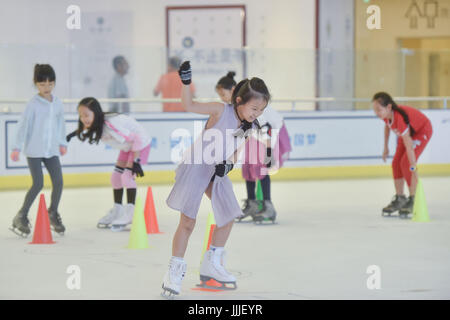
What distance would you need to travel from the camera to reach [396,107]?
25.2 ft

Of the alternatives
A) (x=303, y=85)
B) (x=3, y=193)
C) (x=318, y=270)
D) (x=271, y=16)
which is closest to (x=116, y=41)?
(x=271, y=16)

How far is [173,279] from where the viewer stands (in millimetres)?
4422

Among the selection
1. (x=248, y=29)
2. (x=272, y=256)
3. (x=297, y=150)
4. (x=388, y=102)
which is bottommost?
(x=272, y=256)

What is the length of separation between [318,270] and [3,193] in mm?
5347

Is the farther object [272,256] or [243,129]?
[272,256]

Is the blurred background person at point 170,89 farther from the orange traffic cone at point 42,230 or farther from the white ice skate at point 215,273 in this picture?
the white ice skate at point 215,273

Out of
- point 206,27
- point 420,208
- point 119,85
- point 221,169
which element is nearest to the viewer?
point 221,169

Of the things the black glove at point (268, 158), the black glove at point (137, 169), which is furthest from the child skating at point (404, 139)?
the black glove at point (137, 169)

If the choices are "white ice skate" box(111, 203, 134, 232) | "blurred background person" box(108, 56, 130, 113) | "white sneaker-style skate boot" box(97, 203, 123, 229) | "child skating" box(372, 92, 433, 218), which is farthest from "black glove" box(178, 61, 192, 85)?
"blurred background person" box(108, 56, 130, 113)

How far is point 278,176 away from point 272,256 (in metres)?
5.37

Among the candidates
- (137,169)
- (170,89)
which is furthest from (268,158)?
(170,89)

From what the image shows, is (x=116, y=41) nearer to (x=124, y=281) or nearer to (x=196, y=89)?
(x=196, y=89)

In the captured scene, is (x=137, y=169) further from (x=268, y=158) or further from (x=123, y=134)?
(x=268, y=158)

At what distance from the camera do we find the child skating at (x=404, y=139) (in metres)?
7.64
